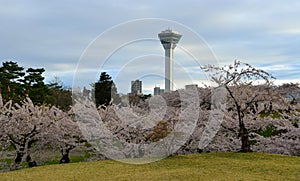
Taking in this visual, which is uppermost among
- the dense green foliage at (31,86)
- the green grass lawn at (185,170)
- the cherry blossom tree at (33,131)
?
the dense green foliage at (31,86)

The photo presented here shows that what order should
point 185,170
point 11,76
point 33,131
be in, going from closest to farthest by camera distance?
point 185,170 → point 33,131 → point 11,76

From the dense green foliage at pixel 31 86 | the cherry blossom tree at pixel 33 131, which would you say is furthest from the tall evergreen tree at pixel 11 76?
the cherry blossom tree at pixel 33 131

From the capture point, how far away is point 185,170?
6.46 meters

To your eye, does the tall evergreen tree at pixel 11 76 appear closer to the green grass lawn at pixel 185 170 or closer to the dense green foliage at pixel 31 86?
the dense green foliage at pixel 31 86

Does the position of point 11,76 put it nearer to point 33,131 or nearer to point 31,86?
point 31,86

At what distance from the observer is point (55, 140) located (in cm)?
973

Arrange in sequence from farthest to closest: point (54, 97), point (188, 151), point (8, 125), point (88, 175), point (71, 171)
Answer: point (54, 97) < point (188, 151) < point (8, 125) < point (71, 171) < point (88, 175)

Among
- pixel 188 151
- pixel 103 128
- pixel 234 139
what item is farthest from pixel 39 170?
pixel 234 139

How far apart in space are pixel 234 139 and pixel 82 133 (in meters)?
4.07

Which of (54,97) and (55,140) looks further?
(54,97)

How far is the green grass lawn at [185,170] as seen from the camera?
Answer: 234 inches

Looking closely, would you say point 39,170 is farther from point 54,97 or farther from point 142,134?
point 54,97

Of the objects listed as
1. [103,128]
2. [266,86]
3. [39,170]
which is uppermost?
[266,86]

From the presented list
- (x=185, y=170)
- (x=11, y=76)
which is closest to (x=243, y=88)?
(x=185, y=170)
